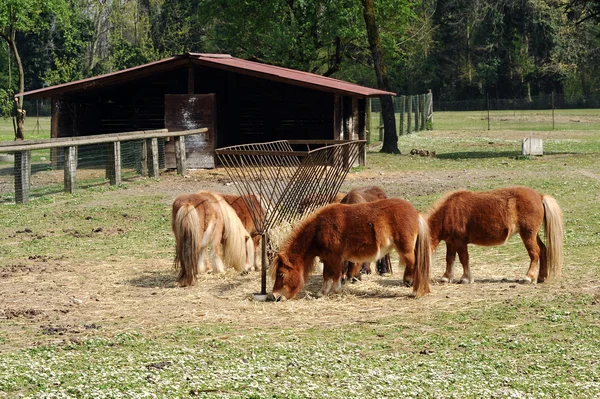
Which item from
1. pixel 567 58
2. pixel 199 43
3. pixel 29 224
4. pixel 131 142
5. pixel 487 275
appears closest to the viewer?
pixel 487 275

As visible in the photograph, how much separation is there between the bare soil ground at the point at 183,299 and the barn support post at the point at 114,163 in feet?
27.7

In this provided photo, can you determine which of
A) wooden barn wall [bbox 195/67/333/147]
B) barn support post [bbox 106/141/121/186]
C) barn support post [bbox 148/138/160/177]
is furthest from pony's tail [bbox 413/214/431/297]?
wooden barn wall [bbox 195/67/333/147]

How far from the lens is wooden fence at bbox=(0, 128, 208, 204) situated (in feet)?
54.9

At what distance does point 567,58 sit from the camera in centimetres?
6919

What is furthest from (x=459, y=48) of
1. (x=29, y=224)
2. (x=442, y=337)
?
(x=442, y=337)

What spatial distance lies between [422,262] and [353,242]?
0.75m

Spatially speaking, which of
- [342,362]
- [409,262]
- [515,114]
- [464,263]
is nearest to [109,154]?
[464,263]

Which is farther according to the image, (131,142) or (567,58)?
(567,58)

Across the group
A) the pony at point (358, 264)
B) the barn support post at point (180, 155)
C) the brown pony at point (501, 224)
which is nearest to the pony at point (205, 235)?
the pony at point (358, 264)

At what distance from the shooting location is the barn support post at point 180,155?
22750 millimetres

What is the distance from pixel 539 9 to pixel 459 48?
8.76m

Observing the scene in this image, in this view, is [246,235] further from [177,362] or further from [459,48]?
[459,48]

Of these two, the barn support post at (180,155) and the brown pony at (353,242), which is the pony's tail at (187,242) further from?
the barn support post at (180,155)

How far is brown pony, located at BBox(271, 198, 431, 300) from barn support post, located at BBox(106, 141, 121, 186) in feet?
37.3
